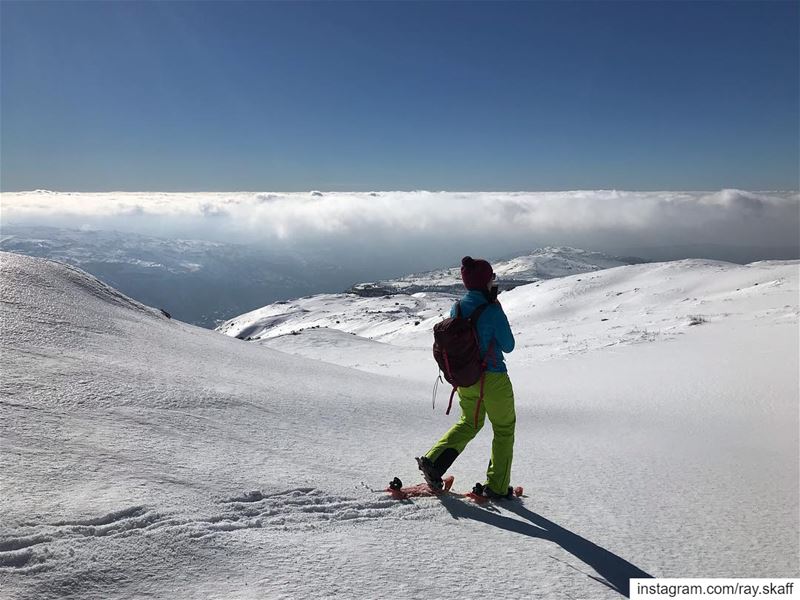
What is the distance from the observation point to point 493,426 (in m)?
4.65

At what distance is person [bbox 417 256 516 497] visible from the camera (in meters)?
4.53

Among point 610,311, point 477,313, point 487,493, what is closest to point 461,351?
point 477,313

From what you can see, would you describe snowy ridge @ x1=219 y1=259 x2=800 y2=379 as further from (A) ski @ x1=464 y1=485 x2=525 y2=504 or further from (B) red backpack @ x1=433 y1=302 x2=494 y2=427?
(B) red backpack @ x1=433 y1=302 x2=494 y2=427

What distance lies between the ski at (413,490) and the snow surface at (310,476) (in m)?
0.12

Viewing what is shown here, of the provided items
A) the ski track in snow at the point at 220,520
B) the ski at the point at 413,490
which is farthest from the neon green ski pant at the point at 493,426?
the ski track in snow at the point at 220,520

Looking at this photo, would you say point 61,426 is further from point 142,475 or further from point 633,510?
point 633,510

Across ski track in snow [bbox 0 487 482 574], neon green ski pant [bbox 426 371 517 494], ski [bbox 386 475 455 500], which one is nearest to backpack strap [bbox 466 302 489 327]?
neon green ski pant [bbox 426 371 517 494]

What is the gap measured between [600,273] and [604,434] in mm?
43852

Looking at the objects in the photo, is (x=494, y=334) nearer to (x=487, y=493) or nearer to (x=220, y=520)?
(x=487, y=493)

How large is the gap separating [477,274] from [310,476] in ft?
7.66

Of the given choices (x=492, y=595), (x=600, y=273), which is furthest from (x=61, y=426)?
(x=600, y=273)

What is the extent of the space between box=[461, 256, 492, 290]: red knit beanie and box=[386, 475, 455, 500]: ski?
182cm

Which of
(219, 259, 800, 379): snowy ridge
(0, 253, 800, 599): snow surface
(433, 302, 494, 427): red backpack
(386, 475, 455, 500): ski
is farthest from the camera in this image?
(219, 259, 800, 379): snowy ridge

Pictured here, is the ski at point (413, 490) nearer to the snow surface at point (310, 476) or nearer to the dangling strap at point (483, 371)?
the snow surface at point (310, 476)
